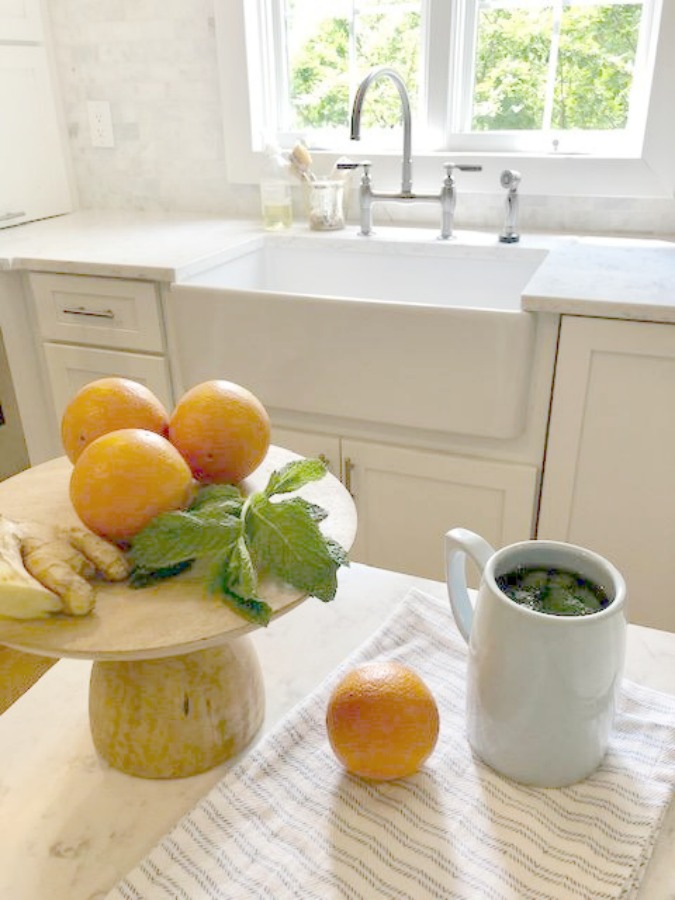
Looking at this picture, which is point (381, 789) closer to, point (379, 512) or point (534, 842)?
point (534, 842)

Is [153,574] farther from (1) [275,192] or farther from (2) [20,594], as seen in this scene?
(1) [275,192]

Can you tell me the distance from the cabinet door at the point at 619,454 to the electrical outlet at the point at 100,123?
5.37ft

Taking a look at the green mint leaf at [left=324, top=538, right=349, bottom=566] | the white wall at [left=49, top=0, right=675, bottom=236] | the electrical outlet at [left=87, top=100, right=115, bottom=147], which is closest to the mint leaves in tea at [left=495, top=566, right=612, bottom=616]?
the green mint leaf at [left=324, top=538, right=349, bottom=566]

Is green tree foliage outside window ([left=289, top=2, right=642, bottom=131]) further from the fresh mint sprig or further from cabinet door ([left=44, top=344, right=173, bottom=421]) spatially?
the fresh mint sprig

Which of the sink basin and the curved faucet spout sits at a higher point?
the curved faucet spout

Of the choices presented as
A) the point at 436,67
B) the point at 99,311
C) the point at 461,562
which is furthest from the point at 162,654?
the point at 436,67

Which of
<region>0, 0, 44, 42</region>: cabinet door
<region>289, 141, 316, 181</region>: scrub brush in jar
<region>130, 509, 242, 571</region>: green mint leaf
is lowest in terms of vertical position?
<region>130, 509, 242, 571</region>: green mint leaf

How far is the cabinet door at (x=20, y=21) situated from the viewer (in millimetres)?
2172

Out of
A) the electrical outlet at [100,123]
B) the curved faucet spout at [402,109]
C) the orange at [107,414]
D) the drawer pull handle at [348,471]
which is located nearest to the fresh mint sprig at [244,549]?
the orange at [107,414]

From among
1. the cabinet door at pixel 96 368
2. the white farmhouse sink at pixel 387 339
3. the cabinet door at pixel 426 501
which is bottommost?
the cabinet door at pixel 426 501

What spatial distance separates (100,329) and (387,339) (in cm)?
71

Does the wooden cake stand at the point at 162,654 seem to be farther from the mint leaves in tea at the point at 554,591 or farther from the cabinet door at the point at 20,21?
the cabinet door at the point at 20,21

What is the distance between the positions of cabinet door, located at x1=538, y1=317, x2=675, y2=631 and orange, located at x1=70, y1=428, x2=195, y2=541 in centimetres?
104

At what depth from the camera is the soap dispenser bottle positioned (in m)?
2.09
